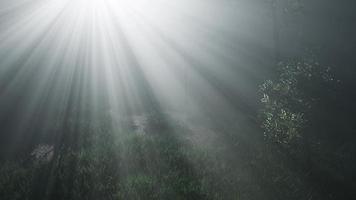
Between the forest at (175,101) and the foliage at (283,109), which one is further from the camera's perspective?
the foliage at (283,109)

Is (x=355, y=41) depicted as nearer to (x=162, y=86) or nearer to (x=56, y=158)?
(x=162, y=86)

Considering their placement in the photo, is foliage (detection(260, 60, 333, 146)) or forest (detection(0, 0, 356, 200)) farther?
foliage (detection(260, 60, 333, 146))

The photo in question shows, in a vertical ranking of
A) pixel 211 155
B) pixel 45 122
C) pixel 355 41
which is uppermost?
pixel 45 122

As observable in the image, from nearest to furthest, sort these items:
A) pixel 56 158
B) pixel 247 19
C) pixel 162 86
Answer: pixel 56 158, pixel 162 86, pixel 247 19

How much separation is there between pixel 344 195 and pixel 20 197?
10.1m

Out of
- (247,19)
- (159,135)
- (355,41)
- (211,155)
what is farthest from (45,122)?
(355,41)

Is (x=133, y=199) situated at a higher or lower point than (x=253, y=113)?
higher

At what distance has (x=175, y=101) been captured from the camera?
21016 mm

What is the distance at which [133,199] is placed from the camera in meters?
9.20

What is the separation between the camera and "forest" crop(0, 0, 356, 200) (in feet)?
36.0

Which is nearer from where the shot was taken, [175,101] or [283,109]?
[283,109]

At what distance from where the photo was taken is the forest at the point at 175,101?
36.0 feet

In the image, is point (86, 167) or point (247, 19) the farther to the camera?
point (247, 19)

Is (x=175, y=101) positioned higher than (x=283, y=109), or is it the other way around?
(x=283, y=109)
